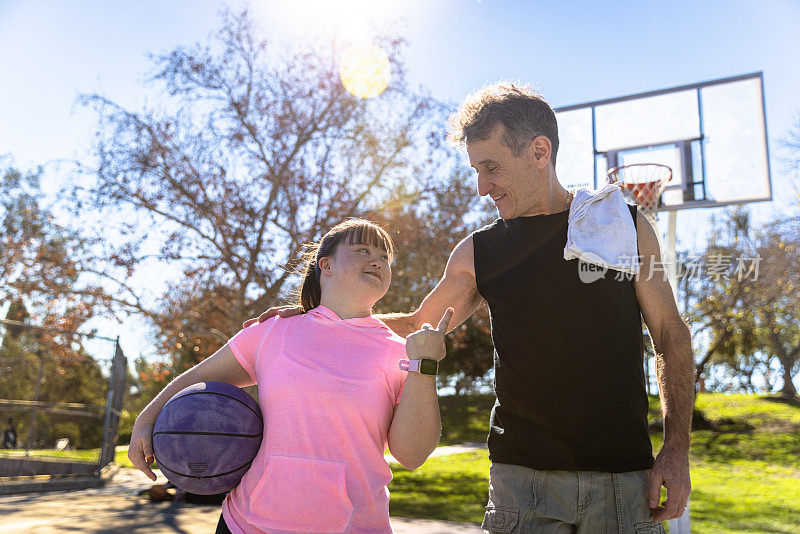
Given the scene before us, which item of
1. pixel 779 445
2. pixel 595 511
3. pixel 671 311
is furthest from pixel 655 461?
pixel 779 445

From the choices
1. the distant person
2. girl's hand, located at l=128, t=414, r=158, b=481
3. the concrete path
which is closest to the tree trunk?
the concrete path

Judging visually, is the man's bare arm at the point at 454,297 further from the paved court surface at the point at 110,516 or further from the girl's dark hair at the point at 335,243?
the paved court surface at the point at 110,516

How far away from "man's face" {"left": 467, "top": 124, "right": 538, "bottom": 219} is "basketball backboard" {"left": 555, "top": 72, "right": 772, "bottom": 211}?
6.78 m

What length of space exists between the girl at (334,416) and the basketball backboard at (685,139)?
7.38 meters

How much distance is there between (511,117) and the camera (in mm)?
2508

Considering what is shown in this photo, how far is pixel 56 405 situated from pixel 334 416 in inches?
413

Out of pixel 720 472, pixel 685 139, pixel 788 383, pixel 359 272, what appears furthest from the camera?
pixel 788 383

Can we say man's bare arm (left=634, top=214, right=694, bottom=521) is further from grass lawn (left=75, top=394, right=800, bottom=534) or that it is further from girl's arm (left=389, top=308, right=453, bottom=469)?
grass lawn (left=75, top=394, right=800, bottom=534)

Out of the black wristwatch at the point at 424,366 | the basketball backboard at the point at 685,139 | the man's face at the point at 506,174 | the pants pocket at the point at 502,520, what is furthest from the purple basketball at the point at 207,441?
the basketball backboard at the point at 685,139

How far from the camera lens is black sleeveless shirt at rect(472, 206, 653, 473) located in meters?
2.11

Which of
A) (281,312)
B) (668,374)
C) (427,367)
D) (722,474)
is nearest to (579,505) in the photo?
(668,374)

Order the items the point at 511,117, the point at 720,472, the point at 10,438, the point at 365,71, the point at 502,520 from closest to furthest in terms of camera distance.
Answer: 1. the point at 502,520
2. the point at 511,117
3. the point at 365,71
4. the point at 10,438
5. the point at 720,472

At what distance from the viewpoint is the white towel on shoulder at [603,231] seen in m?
2.17

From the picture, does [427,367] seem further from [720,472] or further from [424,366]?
[720,472]
